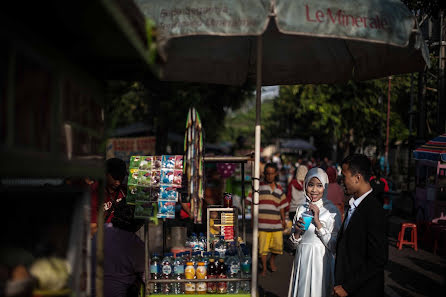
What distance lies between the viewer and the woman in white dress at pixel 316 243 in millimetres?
4523

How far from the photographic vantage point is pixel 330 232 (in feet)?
14.9

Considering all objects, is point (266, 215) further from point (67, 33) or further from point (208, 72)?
point (67, 33)

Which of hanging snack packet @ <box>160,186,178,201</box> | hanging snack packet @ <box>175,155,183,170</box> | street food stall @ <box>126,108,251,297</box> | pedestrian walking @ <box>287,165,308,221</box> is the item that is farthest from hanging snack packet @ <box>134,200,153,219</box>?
pedestrian walking @ <box>287,165,308,221</box>

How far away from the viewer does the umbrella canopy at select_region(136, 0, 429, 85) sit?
3.09 m

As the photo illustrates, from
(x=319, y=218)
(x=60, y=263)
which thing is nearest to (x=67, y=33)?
(x=60, y=263)

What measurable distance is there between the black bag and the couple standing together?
1.59 metres

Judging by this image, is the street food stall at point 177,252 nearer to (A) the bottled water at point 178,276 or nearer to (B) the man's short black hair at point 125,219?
(A) the bottled water at point 178,276

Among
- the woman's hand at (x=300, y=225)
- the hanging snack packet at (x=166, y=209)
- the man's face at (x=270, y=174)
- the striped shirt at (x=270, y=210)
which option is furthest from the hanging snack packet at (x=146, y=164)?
the man's face at (x=270, y=174)

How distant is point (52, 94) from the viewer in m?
1.64

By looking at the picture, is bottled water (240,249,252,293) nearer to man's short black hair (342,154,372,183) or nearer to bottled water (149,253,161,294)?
bottled water (149,253,161,294)

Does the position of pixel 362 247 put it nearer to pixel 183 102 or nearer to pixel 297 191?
pixel 297 191

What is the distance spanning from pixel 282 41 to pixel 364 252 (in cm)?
281

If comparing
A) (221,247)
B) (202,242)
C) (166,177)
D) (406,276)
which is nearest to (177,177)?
(166,177)

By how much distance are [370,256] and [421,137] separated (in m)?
13.9
